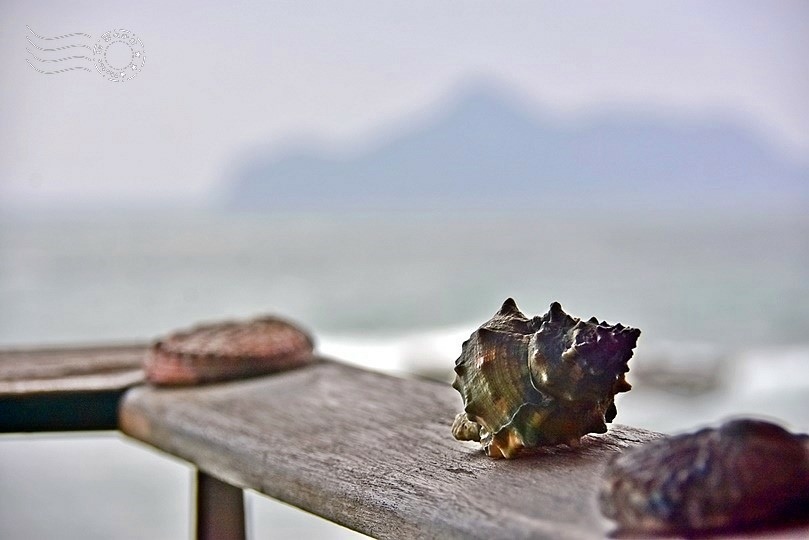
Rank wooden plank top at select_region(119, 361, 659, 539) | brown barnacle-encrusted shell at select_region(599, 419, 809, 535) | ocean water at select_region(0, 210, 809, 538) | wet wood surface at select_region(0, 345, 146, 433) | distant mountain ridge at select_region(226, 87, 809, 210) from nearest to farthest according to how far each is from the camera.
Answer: brown barnacle-encrusted shell at select_region(599, 419, 809, 535) < wooden plank top at select_region(119, 361, 659, 539) < wet wood surface at select_region(0, 345, 146, 433) < ocean water at select_region(0, 210, 809, 538) < distant mountain ridge at select_region(226, 87, 809, 210)

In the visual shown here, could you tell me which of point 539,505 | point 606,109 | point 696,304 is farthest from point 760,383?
point 606,109

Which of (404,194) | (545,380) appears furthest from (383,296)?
(545,380)

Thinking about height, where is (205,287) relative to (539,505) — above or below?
below

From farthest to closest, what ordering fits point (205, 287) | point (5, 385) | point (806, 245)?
1. point (806, 245)
2. point (205, 287)
3. point (5, 385)

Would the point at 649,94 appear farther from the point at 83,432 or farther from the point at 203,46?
the point at 83,432

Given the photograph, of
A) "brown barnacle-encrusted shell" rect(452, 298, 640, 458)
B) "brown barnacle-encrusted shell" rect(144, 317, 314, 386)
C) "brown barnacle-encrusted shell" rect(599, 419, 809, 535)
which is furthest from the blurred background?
"brown barnacle-encrusted shell" rect(599, 419, 809, 535)

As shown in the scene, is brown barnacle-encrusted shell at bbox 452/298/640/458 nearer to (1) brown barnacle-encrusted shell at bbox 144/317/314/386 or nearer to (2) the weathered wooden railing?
(2) the weathered wooden railing

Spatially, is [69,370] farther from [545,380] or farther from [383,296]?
[383,296]
